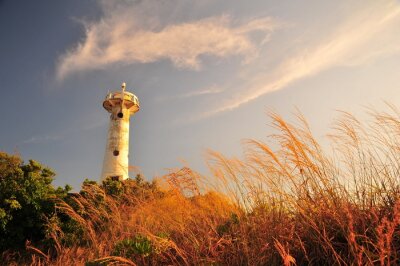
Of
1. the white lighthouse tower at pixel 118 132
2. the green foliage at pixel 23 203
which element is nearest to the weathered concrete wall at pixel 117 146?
the white lighthouse tower at pixel 118 132

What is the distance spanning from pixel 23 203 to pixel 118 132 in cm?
1321

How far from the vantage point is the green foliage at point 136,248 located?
11.5 ft

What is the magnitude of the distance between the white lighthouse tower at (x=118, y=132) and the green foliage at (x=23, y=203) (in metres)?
10.1

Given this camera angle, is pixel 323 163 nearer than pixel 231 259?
No

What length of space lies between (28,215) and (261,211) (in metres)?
8.52

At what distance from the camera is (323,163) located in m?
3.56

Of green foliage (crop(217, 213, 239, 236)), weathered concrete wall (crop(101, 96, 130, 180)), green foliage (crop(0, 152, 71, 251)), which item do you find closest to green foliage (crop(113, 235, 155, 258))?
green foliage (crop(217, 213, 239, 236))

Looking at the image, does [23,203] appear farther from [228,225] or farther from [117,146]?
[117,146]

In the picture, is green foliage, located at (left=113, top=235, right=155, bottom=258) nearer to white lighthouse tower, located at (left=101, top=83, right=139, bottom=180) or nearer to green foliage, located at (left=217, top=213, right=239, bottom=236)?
green foliage, located at (left=217, top=213, right=239, bottom=236)

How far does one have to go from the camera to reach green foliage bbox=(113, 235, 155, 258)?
11.5 feet

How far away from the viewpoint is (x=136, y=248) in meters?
3.57

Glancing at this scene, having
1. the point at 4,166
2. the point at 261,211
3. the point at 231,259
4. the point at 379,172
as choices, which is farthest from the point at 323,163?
the point at 4,166

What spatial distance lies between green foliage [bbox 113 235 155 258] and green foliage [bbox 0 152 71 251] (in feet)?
19.3

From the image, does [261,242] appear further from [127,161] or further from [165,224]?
[127,161]
